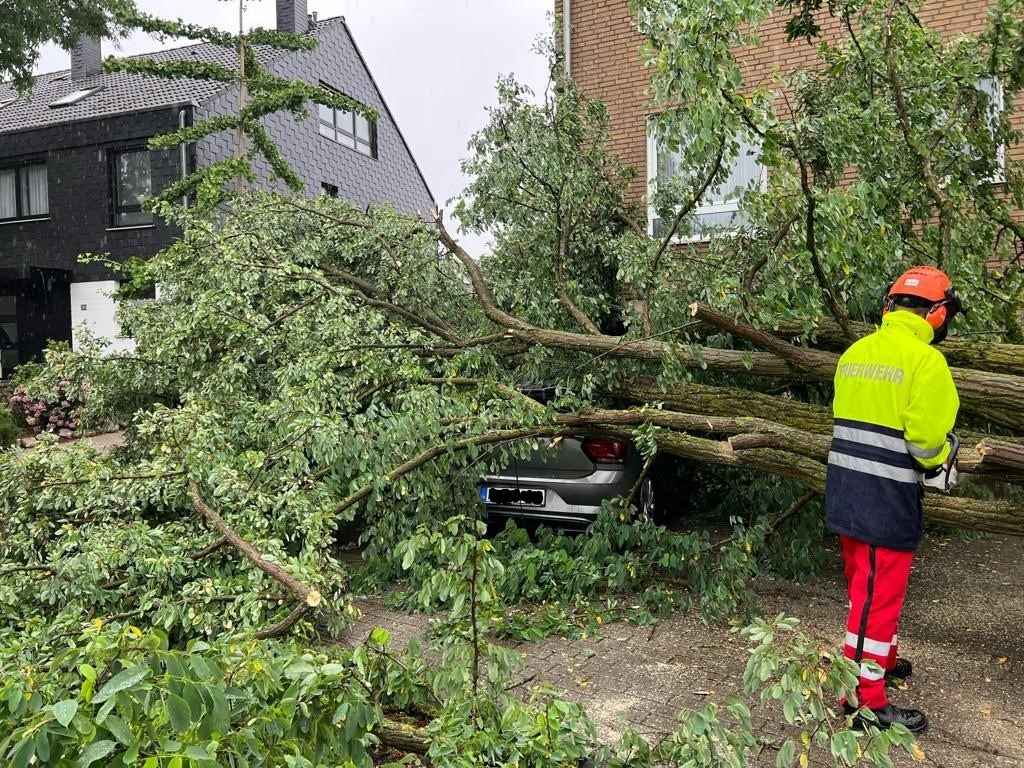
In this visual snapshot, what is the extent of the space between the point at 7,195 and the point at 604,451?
21.8 meters

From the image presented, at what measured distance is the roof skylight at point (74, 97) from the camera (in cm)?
2138

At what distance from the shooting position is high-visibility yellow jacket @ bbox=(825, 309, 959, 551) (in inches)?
124

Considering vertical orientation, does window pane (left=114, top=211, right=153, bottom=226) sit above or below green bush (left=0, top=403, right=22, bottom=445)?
above

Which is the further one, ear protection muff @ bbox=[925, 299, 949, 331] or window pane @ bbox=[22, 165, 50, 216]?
window pane @ bbox=[22, 165, 50, 216]

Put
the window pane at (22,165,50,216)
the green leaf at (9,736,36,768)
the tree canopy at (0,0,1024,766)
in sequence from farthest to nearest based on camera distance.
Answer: the window pane at (22,165,50,216) < the tree canopy at (0,0,1024,766) < the green leaf at (9,736,36,768)

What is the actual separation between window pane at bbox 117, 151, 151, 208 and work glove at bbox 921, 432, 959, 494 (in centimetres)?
1974

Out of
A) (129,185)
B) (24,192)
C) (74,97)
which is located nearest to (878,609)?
(129,185)

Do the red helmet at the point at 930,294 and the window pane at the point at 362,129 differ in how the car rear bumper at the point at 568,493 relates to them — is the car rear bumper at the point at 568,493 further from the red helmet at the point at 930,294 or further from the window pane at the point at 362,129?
the window pane at the point at 362,129

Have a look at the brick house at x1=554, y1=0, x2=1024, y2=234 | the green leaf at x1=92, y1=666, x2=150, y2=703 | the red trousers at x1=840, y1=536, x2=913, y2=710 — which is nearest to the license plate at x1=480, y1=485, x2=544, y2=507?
the red trousers at x1=840, y1=536, x2=913, y2=710

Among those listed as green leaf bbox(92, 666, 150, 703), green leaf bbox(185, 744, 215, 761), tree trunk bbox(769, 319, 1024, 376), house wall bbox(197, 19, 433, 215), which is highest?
house wall bbox(197, 19, 433, 215)

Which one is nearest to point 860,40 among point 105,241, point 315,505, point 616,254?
point 616,254

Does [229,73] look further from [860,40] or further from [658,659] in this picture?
[658,659]

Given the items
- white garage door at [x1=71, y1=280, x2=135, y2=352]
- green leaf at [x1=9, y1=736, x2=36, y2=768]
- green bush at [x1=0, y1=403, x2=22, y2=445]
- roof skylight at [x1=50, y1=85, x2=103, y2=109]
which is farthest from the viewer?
roof skylight at [x1=50, y1=85, x2=103, y2=109]

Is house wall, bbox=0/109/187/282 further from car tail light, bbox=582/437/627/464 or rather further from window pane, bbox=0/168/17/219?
car tail light, bbox=582/437/627/464
